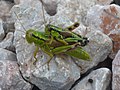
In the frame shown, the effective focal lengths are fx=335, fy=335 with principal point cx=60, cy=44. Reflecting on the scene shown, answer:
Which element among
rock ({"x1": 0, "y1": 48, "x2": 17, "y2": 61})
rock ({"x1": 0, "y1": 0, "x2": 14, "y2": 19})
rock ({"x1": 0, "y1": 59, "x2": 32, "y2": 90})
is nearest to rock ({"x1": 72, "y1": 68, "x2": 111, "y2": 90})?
rock ({"x1": 0, "y1": 59, "x2": 32, "y2": 90})

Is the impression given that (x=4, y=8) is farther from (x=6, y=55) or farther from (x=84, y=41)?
(x=84, y=41)

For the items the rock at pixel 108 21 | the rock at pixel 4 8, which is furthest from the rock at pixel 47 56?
the rock at pixel 4 8

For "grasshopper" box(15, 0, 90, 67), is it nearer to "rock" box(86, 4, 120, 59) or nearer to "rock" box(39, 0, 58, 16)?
"rock" box(86, 4, 120, 59)

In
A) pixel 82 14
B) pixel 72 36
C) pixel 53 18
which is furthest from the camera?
pixel 82 14

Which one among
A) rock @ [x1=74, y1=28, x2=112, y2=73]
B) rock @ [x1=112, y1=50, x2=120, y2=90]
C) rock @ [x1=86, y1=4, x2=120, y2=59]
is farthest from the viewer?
rock @ [x1=86, y1=4, x2=120, y2=59]

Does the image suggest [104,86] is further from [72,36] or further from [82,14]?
[82,14]

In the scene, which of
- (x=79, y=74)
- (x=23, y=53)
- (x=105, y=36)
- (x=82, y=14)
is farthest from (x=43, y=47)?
(x=82, y=14)
